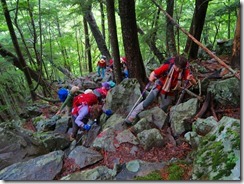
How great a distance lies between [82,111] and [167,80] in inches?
121

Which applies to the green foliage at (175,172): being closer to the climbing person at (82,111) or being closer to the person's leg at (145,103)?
the person's leg at (145,103)

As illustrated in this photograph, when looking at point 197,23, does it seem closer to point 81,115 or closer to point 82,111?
point 82,111

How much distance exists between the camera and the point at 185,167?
184 inches

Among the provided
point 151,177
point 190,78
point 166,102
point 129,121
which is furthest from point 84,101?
point 151,177

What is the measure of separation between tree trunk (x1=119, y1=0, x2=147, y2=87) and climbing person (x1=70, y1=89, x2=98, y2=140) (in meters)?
1.62

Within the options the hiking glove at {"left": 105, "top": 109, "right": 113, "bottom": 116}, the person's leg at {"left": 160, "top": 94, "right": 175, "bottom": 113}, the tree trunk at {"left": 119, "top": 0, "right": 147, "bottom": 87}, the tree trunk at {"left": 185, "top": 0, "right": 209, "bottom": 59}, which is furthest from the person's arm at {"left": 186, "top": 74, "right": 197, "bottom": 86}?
the tree trunk at {"left": 185, "top": 0, "right": 209, "bottom": 59}

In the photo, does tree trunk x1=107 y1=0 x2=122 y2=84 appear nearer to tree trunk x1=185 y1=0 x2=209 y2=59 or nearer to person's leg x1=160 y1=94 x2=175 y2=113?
person's leg x1=160 y1=94 x2=175 y2=113

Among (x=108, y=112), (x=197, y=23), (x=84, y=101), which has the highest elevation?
(x=197, y=23)

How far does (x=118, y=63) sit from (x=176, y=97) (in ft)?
8.93

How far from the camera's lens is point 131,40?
8320 millimetres

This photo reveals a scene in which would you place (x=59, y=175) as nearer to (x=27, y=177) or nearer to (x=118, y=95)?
(x=27, y=177)

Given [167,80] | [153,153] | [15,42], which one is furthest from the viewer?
[15,42]

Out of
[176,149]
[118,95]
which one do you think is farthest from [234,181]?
[118,95]

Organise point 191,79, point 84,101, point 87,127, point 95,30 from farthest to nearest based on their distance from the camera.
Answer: point 95,30
point 84,101
point 87,127
point 191,79
